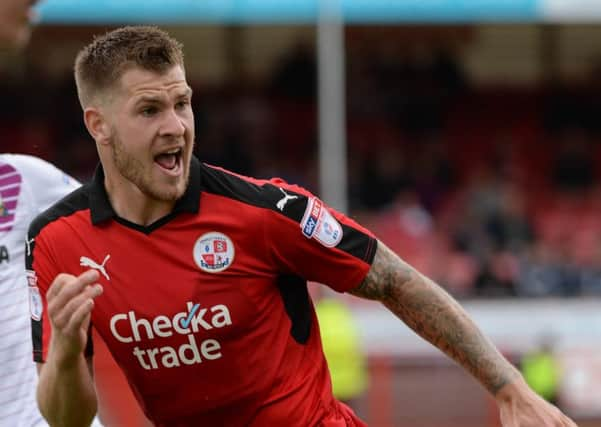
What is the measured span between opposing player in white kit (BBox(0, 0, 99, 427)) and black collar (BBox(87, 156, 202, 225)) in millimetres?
510

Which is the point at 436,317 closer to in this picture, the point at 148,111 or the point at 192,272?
the point at 192,272

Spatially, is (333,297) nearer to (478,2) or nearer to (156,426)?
(478,2)

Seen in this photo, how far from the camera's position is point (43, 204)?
400 cm

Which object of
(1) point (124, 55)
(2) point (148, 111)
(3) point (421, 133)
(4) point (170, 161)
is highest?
(1) point (124, 55)

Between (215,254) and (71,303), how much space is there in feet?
1.62

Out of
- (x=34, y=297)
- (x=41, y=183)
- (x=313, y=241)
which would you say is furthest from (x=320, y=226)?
(x=41, y=183)

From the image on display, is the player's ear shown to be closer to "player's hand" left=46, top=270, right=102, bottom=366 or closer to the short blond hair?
the short blond hair

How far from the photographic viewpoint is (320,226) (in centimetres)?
336

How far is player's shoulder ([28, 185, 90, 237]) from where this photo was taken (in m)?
3.51

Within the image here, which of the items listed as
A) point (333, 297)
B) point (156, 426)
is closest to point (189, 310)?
point (156, 426)

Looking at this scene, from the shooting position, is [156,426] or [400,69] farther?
[400,69]

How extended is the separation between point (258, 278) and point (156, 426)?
578 mm

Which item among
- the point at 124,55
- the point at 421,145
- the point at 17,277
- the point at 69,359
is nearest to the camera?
the point at 69,359

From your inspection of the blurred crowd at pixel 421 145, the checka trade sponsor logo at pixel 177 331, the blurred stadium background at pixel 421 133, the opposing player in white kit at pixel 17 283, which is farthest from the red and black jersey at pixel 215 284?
the blurred crowd at pixel 421 145
